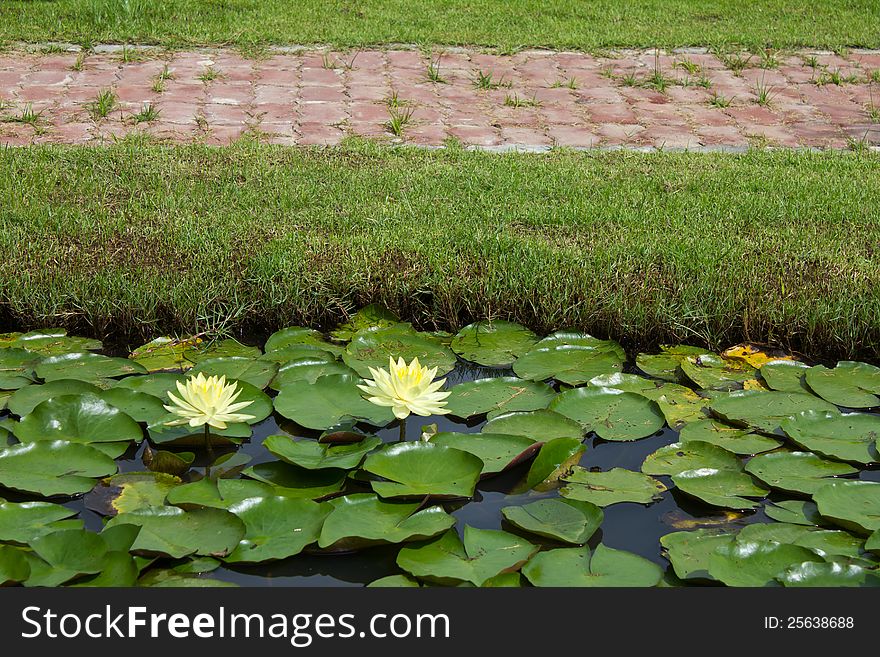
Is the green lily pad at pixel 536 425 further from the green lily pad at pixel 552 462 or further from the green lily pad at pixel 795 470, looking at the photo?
the green lily pad at pixel 795 470

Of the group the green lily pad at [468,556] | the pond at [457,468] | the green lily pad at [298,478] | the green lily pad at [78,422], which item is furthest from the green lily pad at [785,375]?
the green lily pad at [78,422]

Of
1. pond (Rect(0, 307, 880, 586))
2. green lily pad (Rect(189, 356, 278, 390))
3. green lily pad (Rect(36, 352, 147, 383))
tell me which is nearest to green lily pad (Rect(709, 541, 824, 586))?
pond (Rect(0, 307, 880, 586))

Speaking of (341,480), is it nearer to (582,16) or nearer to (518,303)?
(518,303)

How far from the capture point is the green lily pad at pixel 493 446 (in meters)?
2.35

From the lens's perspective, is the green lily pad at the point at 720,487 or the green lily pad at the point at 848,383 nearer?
the green lily pad at the point at 720,487

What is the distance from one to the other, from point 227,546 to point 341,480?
38 cm

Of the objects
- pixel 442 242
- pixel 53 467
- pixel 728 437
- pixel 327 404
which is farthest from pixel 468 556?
pixel 442 242

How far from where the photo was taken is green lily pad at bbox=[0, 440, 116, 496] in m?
2.22

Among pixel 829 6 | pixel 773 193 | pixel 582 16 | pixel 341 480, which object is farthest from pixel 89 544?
pixel 829 6

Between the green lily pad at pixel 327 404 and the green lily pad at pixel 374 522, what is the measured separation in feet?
1.23

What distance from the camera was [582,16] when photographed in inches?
308

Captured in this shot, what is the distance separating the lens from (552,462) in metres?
2.35

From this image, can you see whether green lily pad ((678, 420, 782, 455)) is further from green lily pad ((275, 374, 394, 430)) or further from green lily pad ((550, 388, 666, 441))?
green lily pad ((275, 374, 394, 430))

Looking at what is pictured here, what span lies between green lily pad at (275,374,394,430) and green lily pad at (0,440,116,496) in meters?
0.49
